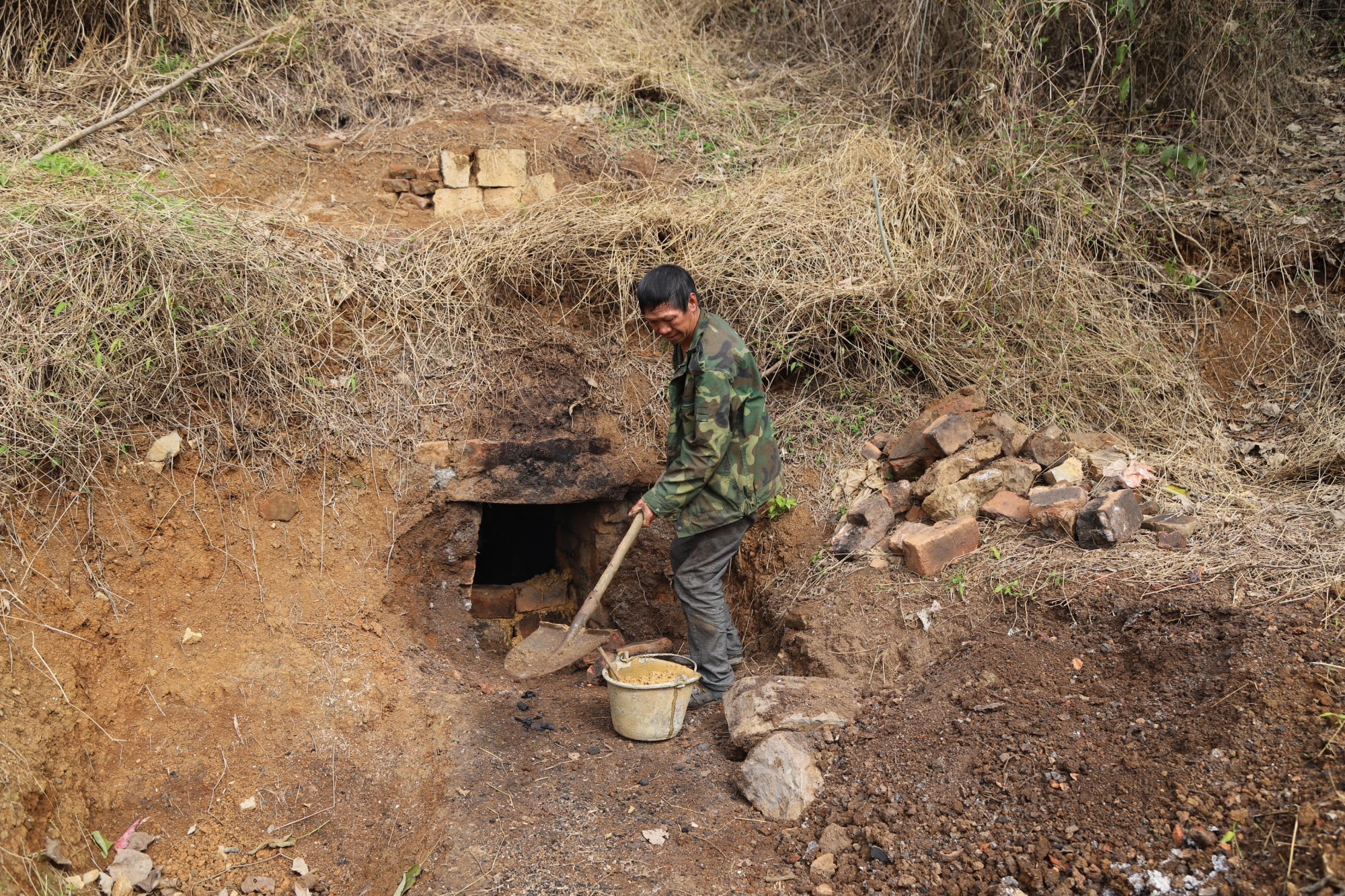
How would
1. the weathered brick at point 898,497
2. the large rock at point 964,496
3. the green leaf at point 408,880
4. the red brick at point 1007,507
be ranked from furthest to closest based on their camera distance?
1. the weathered brick at point 898,497
2. the large rock at point 964,496
3. the red brick at point 1007,507
4. the green leaf at point 408,880

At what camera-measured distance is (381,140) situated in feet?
19.5

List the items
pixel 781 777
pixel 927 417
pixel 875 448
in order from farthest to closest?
1. pixel 875 448
2. pixel 927 417
3. pixel 781 777

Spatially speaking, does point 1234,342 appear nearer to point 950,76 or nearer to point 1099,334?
point 1099,334

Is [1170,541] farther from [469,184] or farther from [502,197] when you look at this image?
[469,184]

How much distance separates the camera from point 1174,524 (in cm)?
357

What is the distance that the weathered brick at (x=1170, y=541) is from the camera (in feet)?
11.3

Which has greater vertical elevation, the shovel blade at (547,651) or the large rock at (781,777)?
the large rock at (781,777)

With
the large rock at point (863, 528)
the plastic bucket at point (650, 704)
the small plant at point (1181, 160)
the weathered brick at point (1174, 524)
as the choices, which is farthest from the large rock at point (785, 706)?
the small plant at point (1181, 160)

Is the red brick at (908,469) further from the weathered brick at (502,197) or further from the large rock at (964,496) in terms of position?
the weathered brick at (502,197)

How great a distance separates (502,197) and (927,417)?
307cm

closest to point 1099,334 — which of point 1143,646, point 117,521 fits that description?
point 1143,646

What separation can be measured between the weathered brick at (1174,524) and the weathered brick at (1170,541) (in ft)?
0.09

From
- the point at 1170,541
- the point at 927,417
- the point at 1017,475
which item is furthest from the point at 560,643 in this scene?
the point at 1170,541

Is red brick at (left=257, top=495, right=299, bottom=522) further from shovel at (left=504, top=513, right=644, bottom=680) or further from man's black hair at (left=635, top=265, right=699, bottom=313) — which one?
man's black hair at (left=635, top=265, right=699, bottom=313)
